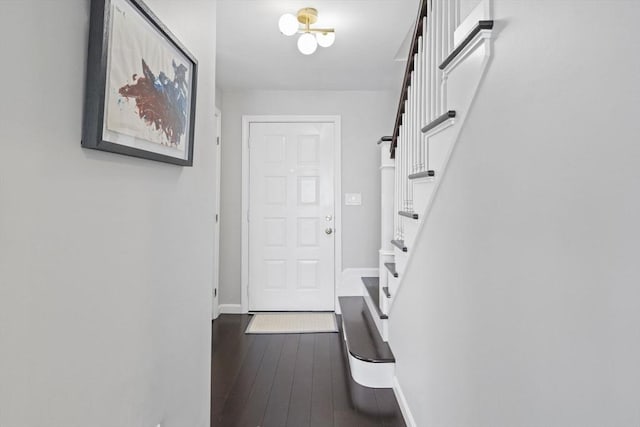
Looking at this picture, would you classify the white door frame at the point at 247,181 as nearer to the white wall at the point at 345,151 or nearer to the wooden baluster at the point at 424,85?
the white wall at the point at 345,151

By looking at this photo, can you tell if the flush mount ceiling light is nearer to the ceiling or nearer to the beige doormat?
the ceiling

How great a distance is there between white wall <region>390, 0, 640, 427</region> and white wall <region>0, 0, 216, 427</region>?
0.99 m

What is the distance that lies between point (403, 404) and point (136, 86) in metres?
2.01

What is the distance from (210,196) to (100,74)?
912 mm

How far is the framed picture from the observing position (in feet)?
2.78

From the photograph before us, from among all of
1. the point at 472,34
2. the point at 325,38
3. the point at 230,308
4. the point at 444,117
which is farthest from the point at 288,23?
the point at 230,308

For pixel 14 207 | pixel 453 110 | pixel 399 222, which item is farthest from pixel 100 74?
pixel 399 222

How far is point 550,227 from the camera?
0.83 meters

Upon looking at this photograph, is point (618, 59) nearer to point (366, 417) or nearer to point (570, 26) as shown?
point (570, 26)

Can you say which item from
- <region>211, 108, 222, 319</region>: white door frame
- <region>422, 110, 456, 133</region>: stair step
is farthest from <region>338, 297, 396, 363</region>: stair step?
<region>422, 110, 456, 133</region>: stair step

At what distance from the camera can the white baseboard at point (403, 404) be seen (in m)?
1.98

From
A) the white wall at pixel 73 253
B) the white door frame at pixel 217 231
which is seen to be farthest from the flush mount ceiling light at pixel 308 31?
the white door frame at pixel 217 231

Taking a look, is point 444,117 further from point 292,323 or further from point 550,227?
point 292,323

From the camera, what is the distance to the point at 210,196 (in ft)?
5.69
